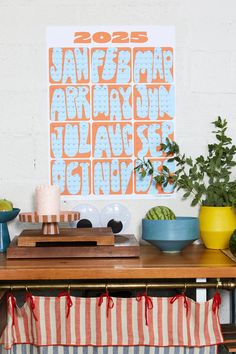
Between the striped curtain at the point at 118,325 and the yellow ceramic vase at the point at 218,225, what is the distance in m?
0.35

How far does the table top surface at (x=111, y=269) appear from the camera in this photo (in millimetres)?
1746

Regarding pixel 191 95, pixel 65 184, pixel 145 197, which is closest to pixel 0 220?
pixel 65 184

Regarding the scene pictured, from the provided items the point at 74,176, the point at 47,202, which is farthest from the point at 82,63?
the point at 47,202

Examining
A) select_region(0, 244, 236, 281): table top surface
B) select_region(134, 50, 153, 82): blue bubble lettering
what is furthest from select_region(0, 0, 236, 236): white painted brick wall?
select_region(0, 244, 236, 281): table top surface

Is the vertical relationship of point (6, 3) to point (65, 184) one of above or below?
above

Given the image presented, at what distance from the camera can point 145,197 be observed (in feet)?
7.45

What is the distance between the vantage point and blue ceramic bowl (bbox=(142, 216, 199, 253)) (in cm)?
196

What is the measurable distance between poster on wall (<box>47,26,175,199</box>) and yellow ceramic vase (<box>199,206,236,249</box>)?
0.91ft

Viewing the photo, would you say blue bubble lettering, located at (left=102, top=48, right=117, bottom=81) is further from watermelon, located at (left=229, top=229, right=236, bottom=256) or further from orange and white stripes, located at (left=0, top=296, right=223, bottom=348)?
orange and white stripes, located at (left=0, top=296, right=223, bottom=348)

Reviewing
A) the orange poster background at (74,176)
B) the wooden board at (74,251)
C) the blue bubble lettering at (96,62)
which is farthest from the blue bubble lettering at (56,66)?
the wooden board at (74,251)

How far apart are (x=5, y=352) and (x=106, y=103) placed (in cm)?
104

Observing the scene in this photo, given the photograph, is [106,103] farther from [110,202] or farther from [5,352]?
[5,352]

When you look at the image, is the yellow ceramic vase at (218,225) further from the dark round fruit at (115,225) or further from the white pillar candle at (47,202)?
the white pillar candle at (47,202)

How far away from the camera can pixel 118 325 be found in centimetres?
182
